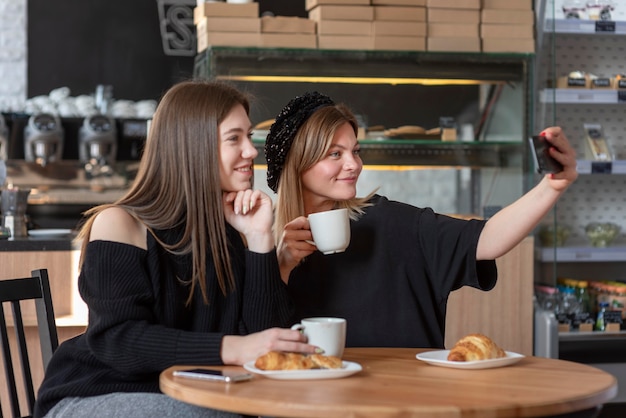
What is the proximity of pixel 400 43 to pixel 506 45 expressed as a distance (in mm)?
462

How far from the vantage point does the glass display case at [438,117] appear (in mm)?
4066

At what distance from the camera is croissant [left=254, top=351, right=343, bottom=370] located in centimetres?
165

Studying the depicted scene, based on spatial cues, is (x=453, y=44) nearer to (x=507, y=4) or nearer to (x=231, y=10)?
(x=507, y=4)

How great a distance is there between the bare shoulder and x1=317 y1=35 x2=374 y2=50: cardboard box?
2.23 meters

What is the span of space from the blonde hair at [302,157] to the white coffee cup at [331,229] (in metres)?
0.34

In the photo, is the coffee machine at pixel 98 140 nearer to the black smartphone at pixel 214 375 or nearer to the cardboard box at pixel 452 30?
the cardboard box at pixel 452 30

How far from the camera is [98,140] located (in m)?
5.45

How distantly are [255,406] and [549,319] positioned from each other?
2.75 meters

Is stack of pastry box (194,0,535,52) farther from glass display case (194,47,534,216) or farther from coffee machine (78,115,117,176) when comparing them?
coffee machine (78,115,117,176)

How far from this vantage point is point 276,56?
396 centimetres

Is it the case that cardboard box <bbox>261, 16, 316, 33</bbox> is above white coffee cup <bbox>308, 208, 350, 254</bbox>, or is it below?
above

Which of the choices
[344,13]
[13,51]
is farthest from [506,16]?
[13,51]

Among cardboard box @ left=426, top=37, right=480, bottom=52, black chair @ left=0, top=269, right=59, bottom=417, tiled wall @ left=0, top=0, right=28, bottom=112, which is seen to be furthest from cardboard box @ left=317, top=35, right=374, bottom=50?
tiled wall @ left=0, top=0, right=28, bottom=112

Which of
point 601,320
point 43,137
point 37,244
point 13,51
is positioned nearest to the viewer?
point 37,244
